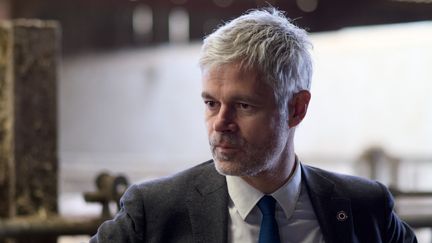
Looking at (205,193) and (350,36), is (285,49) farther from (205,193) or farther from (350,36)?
(350,36)

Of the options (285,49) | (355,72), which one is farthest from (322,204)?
(355,72)

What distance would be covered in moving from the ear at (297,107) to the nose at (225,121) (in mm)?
156

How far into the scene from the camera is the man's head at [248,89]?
1.55 metres

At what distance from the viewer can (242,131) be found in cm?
156

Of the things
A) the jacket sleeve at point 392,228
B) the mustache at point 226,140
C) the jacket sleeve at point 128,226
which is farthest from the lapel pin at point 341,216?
the jacket sleeve at point 128,226

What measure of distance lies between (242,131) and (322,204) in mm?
296

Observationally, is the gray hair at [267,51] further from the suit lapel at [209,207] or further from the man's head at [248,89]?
the suit lapel at [209,207]

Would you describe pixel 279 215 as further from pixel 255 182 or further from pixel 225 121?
pixel 225 121

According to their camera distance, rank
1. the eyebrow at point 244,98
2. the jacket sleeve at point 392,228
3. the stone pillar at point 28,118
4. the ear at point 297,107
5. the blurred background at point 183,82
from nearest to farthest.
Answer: the eyebrow at point 244,98 < the ear at point 297,107 < the jacket sleeve at point 392,228 < the stone pillar at point 28,118 < the blurred background at point 183,82

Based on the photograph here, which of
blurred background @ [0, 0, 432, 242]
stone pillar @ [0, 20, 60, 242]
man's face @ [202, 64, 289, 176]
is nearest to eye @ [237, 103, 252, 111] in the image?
man's face @ [202, 64, 289, 176]

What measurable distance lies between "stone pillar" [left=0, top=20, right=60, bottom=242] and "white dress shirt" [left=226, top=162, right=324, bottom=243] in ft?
6.17

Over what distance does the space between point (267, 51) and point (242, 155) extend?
21 cm

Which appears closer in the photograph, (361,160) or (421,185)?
(361,160)

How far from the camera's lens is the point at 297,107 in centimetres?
168
